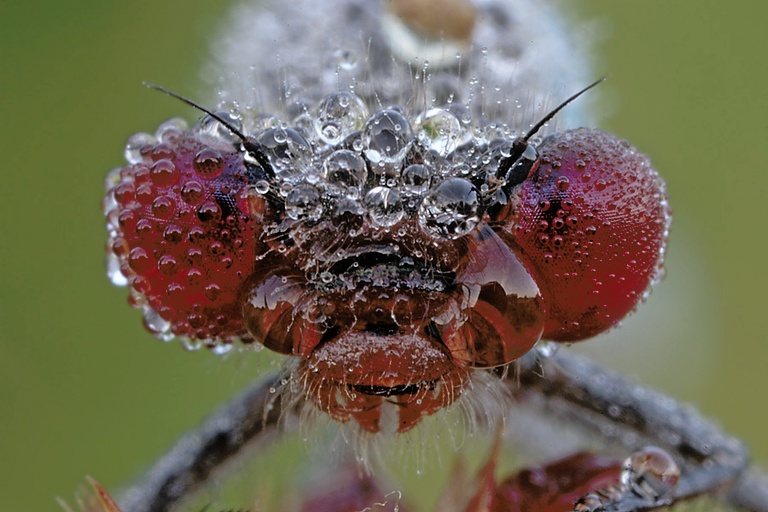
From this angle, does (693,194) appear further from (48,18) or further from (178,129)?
(178,129)

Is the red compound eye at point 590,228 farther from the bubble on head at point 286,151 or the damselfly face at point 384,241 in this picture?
the bubble on head at point 286,151

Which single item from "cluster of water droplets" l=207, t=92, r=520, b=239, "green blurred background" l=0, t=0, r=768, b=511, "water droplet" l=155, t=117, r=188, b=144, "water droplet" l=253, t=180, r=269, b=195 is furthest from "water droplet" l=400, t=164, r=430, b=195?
"green blurred background" l=0, t=0, r=768, b=511

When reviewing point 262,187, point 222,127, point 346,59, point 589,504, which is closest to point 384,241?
point 262,187

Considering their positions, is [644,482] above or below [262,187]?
below

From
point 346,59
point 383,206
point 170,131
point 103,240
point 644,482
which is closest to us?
point 383,206

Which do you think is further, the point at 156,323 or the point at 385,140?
the point at 156,323

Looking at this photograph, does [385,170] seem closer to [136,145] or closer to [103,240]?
[136,145]

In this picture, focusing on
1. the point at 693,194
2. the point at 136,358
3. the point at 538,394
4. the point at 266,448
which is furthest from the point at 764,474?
the point at 693,194

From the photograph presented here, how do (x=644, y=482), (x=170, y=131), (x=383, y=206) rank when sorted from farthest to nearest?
(x=644, y=482), (x=170, y=131), (x=383, y=206)

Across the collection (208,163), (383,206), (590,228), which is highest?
(208,163)
